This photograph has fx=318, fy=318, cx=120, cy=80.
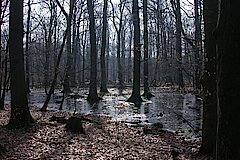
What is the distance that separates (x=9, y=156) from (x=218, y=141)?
17.1 ft

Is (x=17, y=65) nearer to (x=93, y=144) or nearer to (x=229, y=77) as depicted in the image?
(x=93, y=144)

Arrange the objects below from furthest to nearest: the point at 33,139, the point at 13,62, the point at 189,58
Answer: the point at 189,58, the point at 13,62, the point at 33,139

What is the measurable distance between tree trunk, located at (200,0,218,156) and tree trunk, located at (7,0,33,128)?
5986 mm

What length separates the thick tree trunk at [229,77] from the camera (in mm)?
3057

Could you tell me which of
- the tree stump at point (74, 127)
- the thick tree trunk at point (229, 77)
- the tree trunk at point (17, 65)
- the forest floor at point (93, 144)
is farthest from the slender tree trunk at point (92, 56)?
the thick tree trunk at point (229, 77)

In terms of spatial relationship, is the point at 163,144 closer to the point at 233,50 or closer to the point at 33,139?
the point at 33,139

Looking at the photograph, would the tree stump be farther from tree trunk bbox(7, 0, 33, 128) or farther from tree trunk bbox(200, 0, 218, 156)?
tree trunk bbox(200, 0, 218, 156)

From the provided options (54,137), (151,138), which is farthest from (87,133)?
(151,138)

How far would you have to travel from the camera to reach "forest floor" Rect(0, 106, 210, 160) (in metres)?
7.60

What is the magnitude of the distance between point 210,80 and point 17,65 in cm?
635

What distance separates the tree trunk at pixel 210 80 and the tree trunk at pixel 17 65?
5986 millimetres

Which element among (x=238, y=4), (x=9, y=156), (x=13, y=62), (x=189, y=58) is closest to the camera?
(x=238, y=4)

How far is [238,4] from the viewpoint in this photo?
9.94 feet

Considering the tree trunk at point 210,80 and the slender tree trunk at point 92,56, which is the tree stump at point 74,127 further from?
the slender tree trunk at point 92,56
